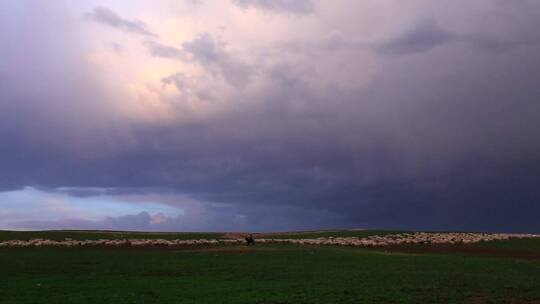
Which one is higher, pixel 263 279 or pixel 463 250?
pixel 463 250

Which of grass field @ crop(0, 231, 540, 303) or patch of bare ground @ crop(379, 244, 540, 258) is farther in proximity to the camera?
patch of bare ground @ crop(379, 244, 540, 258)

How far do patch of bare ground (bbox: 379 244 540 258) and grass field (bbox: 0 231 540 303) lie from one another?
11428 millimetres

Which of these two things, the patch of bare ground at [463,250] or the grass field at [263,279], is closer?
the grass field at [263,279]

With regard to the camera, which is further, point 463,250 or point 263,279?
point 463,250

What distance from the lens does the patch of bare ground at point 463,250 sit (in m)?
59.1

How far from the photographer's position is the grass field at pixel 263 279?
2703cm

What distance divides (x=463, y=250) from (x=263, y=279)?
121ft

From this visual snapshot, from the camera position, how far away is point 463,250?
6350cm

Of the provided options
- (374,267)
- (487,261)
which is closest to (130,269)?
(374,267)

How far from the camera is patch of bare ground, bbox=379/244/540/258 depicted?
5912 centimetres

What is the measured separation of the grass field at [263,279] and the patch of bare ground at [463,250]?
11.4 m

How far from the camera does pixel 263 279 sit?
34375 mm

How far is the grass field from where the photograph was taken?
27.0m

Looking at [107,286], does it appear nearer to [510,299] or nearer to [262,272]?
[262,272]
